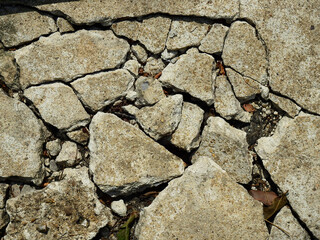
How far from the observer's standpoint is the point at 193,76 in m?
2.20

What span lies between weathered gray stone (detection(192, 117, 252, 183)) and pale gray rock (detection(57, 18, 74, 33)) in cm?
109

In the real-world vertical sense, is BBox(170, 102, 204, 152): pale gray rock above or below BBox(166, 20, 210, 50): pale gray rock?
below

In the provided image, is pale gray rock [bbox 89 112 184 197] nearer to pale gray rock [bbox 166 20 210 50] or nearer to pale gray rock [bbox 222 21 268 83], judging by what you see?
pale gray rock [bbox 166 20 210 50]

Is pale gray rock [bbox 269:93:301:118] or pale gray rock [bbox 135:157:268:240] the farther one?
pale gray rock [bbox 269:93:301:118]

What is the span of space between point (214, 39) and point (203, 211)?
1.11 m

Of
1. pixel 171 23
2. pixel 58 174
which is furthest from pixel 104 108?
pixel 171 23

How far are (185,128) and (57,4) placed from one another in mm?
1129

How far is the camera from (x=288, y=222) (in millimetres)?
2219

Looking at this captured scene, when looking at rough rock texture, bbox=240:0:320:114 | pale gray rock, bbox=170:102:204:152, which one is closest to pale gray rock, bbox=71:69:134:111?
pale gray rock, bbox=170:102:204:152

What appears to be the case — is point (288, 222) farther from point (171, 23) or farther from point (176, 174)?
point (171, 23)

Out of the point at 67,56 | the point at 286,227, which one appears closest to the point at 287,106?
the point at 286,227

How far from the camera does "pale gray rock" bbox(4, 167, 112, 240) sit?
208 centimetres

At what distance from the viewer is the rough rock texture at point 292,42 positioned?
2172 millimetres

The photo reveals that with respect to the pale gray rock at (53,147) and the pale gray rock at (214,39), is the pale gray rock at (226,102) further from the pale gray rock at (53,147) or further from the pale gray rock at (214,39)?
the pale gray rock at (53,147)
